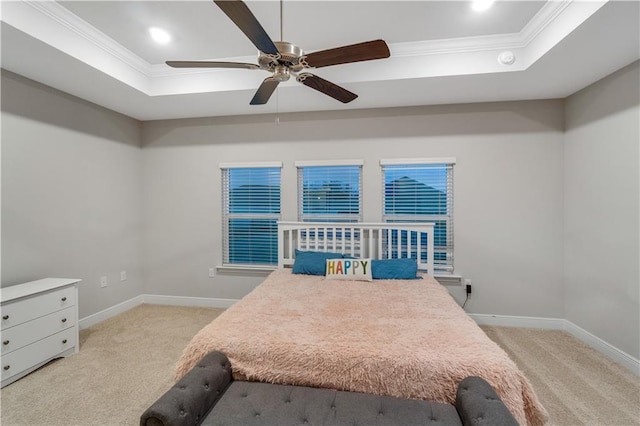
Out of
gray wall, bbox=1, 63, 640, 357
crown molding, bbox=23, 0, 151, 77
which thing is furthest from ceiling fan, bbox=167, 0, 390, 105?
gray wall, bbox=1, 63, 640, 357

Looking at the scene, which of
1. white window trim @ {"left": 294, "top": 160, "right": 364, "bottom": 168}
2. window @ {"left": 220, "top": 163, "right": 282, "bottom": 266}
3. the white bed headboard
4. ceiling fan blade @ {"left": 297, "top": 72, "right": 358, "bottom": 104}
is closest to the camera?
ceiling fan blade @ {"left": 297, "top": 72, "right": 358, "bottom": 104}

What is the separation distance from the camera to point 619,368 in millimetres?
2309

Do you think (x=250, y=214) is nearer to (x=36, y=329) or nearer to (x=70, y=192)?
(x=70, y=192)

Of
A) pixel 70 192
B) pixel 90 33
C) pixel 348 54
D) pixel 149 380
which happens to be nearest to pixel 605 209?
pixel 348 54

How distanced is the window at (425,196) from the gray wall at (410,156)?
0.31ft

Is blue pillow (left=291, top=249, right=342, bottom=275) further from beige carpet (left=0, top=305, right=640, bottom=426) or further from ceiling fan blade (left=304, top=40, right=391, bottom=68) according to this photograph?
ceiling fan blade (left=304, top=40, right=391, bottom=68)

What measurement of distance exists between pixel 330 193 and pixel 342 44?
161cm

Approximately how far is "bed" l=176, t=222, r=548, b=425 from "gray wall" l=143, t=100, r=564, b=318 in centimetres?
134

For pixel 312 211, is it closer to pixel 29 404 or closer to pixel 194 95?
pixel 194 95

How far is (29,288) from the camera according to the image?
2.35 metres

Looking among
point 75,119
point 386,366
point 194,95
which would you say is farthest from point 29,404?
point 194,95

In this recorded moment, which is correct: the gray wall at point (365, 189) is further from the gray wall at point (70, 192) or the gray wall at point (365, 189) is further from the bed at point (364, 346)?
the bed at point (364, 346)

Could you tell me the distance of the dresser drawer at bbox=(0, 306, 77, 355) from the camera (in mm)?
2088

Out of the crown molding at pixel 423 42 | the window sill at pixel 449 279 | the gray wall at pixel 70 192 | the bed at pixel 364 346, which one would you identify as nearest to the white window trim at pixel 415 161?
the crown molding at pixel 423 42
